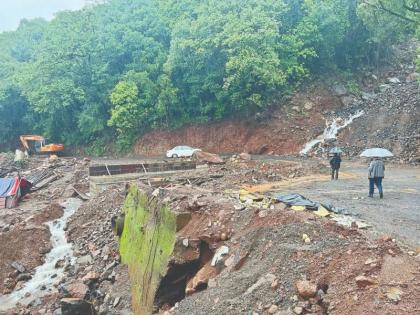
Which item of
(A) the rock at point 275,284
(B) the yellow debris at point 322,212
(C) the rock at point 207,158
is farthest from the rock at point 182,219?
(C) the rock at point 207,158

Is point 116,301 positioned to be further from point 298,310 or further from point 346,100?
point 346,100

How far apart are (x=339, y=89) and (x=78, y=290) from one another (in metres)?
28.9

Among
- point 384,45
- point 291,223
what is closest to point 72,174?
point 291,223

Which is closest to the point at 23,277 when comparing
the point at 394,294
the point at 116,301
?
the point at 116,301

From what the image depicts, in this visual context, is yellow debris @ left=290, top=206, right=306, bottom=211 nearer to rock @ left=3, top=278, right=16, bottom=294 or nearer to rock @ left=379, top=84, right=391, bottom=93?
rock @ left=3, top=278, right=16, bottom=294

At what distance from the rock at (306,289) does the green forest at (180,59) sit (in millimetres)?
21515

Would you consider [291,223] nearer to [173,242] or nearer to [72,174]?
[173,242]

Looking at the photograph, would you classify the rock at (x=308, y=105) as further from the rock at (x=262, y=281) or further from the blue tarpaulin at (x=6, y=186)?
the rock at (x=262, y=281)

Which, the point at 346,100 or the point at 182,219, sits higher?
the point at 346,100

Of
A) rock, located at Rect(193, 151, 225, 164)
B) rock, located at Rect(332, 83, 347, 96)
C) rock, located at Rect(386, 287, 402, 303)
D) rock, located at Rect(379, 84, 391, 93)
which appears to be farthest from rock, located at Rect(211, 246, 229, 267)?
rock, located at Rect(379, 84, 391, 93)

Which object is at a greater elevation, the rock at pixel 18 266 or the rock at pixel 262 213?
the rock at pixel 262 213

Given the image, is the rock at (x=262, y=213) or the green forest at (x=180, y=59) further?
the green forest at (x=180, y=59)

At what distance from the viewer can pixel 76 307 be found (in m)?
12.4

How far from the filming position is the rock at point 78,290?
42.1 ft
